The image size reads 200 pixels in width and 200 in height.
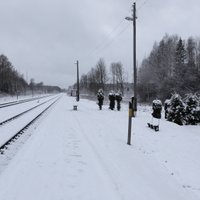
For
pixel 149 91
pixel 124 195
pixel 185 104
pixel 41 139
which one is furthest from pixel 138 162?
pixel 149 91

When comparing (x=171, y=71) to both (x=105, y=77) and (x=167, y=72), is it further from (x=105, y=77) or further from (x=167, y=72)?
(x=105, y=77)

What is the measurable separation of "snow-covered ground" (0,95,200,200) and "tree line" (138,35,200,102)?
115 feet

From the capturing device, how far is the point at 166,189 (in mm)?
Result: 5574

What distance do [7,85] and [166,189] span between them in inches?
4197

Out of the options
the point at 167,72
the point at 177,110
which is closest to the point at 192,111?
the point at 177,110

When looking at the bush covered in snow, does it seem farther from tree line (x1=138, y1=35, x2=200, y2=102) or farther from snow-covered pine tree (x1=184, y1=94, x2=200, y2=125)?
tree line (x1=138, y1=35, x2=200, y2=102)

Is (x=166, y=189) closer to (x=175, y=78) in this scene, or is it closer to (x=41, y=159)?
(x=41, y=159)

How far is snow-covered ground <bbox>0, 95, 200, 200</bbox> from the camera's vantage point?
17.0 ft

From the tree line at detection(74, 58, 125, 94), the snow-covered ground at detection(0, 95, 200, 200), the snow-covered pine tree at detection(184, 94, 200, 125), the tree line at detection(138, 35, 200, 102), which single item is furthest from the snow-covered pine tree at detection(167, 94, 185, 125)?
the tree line at detection(74, 58, 125, 94)

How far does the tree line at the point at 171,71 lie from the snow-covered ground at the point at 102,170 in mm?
34988

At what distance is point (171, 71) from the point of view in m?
64.2

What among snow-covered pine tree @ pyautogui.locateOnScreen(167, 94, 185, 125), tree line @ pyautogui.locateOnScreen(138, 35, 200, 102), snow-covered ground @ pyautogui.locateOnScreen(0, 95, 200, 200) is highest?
tree line @ pyautogui.locateOnScreen(138, 35, 200, 102)

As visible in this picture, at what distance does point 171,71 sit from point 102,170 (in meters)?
60.7

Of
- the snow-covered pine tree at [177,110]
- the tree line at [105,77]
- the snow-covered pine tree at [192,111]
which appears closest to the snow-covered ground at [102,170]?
the snow-covered pine tree at [177,110]
